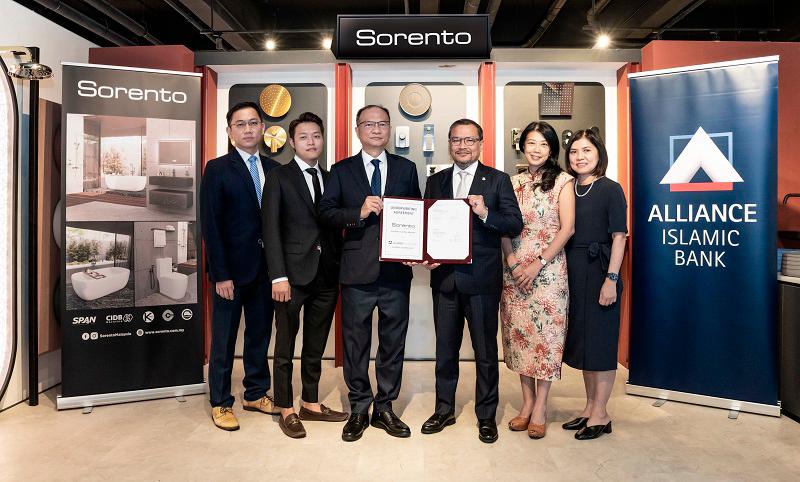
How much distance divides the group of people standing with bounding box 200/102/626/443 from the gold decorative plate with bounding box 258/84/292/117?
1.52m

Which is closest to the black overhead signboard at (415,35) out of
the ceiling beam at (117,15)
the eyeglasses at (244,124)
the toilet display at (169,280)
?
the eyeglasses at (244,124)

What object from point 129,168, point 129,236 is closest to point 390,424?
point 129,236

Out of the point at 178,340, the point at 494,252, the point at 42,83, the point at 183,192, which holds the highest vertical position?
the point at 42,83

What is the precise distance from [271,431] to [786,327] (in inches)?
127

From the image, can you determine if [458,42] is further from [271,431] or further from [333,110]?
[271,431]

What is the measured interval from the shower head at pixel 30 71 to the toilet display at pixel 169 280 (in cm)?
131

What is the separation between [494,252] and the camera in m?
2.74

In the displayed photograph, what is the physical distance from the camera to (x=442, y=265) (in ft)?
9.20

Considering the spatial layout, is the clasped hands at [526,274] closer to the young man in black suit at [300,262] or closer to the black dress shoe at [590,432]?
the black dress shoe at [590,432]

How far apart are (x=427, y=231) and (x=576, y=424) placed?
1.45 metres

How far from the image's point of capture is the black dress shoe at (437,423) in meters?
2.84

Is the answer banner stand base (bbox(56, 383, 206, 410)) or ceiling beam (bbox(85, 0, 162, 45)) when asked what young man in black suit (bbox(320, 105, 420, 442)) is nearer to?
banner stand base (bbox(56, 383, 206, 410))

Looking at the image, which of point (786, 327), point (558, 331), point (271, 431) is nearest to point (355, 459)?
point (271, 431)

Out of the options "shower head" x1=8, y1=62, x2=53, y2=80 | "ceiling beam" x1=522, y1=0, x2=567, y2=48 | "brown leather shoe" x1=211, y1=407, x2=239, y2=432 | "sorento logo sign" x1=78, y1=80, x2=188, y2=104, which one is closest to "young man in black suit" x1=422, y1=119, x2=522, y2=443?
"brown leather shoe" x1=211, y1=407, x2=239, y2=432
